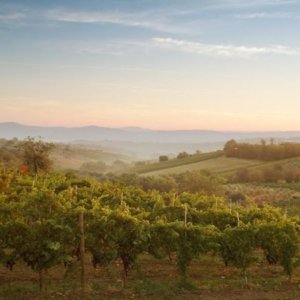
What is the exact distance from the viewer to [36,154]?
195 feet

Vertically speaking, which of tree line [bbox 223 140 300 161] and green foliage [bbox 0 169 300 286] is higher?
tree line [bbox 223 140 300 161]

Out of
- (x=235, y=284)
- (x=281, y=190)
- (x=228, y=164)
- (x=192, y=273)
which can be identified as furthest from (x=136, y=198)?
(x=228, y=164)

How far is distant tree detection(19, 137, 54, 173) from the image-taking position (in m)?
59.1

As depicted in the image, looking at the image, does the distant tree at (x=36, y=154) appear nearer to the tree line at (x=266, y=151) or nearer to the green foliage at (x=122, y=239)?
the green foliage at (x=122, y=239)

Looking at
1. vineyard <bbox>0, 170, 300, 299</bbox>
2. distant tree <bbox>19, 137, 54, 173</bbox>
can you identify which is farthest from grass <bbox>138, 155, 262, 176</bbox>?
vineyard <bbox>0, 170, 300, 299</bbox>

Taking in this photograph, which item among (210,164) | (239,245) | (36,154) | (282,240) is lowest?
(210,164)

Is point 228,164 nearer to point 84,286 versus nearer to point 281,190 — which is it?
point 281,190

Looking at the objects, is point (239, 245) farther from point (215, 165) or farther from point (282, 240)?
point (215, 165)

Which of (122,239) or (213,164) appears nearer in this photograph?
(122,239)

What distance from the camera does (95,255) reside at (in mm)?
18469

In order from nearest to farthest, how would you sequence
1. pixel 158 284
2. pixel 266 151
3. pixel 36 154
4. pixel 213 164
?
pixel 158 284, pixel 36 154, pixel 213 164, pixel 266 151

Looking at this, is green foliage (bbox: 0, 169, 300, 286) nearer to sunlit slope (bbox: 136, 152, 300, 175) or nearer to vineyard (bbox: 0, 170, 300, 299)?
vineyard (bbox: 0, 170, 300, 299)

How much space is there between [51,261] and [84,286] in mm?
1638

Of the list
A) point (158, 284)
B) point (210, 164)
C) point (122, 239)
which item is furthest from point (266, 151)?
point (122, 239)
